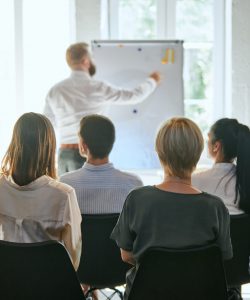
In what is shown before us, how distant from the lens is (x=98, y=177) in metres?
2.35

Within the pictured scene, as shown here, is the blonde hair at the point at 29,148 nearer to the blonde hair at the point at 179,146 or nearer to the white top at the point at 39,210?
the white top at the point at 39,210

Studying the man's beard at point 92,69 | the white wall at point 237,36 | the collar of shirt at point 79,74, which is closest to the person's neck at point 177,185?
the collar of shirt at point 79,74

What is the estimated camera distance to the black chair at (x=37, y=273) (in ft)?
5.39

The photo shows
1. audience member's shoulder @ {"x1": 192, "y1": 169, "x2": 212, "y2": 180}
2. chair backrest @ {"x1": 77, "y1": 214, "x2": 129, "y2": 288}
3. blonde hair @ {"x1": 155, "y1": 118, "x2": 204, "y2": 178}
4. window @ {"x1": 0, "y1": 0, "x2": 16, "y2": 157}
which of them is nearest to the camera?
blonde hair @ {"x1": 155, "y1": 118, "x2": 204, "y2": 178}

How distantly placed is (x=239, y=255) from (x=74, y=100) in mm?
1841

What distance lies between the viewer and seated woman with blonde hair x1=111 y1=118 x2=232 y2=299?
67.9 inches

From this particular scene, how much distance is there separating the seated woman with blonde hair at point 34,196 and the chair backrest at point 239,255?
67cm

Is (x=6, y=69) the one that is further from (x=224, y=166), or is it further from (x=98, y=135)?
(x=224, y=166)

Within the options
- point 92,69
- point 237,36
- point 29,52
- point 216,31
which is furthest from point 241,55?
point 29,52

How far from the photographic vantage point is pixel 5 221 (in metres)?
1.97

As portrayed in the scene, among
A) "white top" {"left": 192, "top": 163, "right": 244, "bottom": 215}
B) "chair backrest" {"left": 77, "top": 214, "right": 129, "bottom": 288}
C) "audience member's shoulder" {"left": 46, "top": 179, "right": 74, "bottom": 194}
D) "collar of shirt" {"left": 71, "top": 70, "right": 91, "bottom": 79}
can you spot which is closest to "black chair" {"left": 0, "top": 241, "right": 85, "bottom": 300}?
"audience member's shoulder" {"left": 46, "top": 179, "right": 74, "bottom": 194}

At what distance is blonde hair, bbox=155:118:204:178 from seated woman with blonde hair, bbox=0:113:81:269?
400 mm

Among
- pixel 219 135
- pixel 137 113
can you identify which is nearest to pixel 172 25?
pixel 137 113

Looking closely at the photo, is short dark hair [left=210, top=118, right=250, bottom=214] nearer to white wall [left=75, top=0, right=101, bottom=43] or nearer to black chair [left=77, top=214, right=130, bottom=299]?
black chair [left=77, top=214, right=130, bottom=299]
